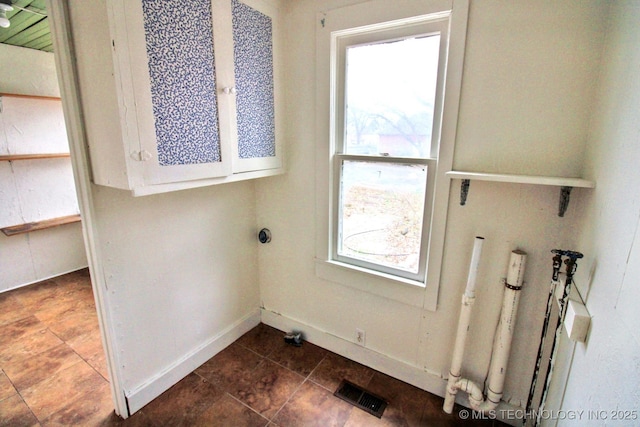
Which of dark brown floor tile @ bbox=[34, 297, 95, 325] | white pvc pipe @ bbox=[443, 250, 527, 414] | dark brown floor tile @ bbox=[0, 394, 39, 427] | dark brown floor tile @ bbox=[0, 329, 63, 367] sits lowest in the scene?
dark brown floor tile @ bbox=[0, 329, 63, 367]

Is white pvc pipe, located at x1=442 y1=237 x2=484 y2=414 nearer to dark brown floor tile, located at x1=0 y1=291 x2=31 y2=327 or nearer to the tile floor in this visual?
the tile floor

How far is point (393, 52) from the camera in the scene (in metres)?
Answer: 1.58

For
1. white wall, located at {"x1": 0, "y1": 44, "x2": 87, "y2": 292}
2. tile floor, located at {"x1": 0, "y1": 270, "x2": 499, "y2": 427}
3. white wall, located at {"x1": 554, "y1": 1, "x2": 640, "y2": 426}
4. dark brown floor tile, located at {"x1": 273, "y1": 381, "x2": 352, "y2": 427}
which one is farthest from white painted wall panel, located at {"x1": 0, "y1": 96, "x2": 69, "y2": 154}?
white wall, located at {"x1": 554, "y1": 1, "x2": 640, "y2": 426}

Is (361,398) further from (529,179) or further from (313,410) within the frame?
(529,179)

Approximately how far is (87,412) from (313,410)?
1204 millimetres

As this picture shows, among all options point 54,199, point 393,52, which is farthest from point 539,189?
point 54,199

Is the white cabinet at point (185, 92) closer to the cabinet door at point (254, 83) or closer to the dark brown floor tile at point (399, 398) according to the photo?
the cabinet door at point (254, 83)

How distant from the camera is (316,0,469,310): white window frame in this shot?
139 cm

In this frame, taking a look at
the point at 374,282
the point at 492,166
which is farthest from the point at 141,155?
the point at 492,166

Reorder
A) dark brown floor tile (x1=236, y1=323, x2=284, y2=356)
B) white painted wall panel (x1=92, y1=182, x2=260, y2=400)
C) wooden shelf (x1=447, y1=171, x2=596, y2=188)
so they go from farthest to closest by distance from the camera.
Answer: dark brown floor tile (x1=236, y1=323, x2=284, y2=356) → white painted wall panel (x1=92, y1=182, x2=260, y2=400) → wooden shelf (x1=447, y1=171, x2=596, y2=188)

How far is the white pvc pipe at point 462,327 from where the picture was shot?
55.7 inches

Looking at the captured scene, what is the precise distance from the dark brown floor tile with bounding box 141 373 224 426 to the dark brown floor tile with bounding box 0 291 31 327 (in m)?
1.71

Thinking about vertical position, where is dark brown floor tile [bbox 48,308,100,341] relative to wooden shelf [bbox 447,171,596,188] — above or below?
below

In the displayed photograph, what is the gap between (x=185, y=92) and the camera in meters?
1.29
